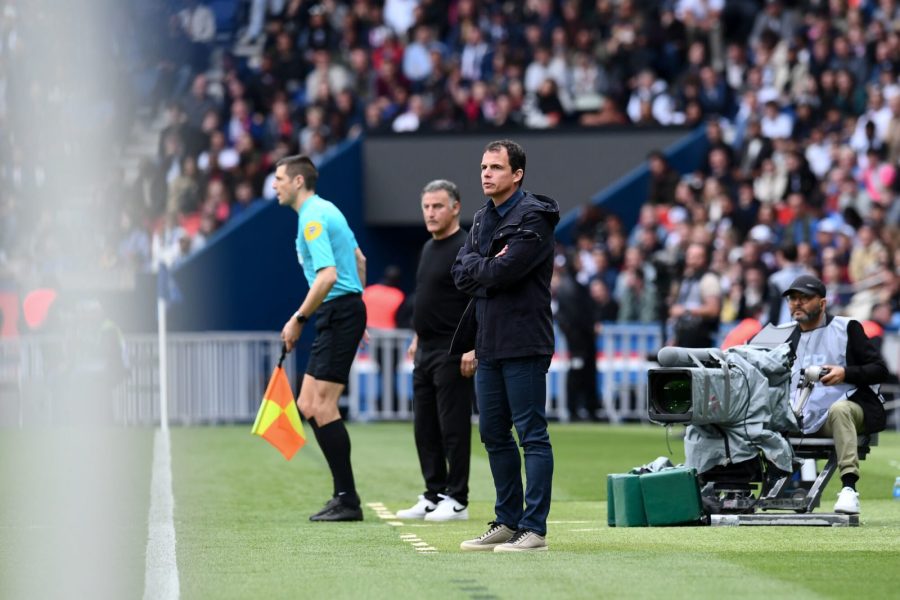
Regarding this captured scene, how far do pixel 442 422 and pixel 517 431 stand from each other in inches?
104

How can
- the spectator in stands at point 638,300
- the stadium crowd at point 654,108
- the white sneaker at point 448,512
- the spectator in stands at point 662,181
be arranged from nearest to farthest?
1. the white sneaker at point 448,512
2. the stadium crowd at point 654,108
3. the spectator in stands at point 638,300
4. the spectator in stands at point 662,181

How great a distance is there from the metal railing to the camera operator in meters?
11.5

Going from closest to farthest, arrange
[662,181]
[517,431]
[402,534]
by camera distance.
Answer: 1. [517,431]
2. [402,534]
3. [662,181]

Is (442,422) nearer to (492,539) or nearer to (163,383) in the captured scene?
(492,539)

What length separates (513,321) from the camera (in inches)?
341

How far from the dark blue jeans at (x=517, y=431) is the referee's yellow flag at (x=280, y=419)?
2.27 m

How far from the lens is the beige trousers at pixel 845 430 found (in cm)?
1065

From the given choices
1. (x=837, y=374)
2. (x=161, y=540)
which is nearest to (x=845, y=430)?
(x=837, y=374)

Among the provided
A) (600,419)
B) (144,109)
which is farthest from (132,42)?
(600,419)

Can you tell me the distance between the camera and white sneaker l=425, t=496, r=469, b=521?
10.9 m

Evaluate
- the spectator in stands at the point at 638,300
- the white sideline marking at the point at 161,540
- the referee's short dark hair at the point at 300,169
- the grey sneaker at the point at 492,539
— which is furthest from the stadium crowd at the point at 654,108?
the grey sneaker at the point at 492,539

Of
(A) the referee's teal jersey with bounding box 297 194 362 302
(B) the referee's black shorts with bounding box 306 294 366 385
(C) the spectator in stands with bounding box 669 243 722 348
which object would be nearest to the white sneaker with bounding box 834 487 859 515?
(B) the referee's black shorts with bounding box 306 294 366 385

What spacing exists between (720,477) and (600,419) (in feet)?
41.1

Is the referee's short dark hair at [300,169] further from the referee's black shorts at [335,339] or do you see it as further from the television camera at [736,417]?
the television camera at [736,417]
